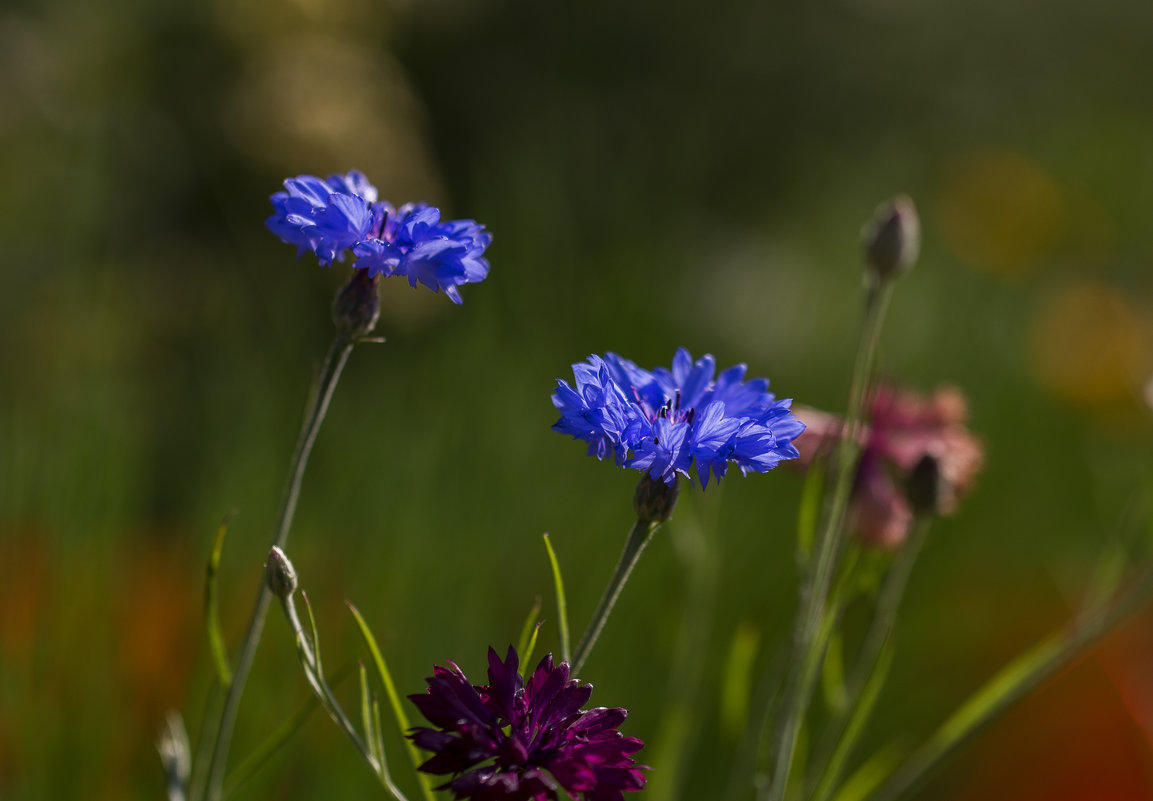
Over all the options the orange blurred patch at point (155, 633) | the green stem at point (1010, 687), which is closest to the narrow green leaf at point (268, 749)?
the green stem at point (1010, 687)

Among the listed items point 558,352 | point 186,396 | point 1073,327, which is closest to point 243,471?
point 558,352

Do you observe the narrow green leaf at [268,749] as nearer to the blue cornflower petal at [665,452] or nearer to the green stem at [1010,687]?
the blue cornflower petal at [665,452]

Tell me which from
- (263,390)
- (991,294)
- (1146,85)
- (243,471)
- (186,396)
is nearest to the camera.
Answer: (243,471)

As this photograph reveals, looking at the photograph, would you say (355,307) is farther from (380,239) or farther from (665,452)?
(665,452)

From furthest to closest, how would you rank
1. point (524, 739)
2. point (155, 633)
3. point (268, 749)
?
point (155, 633), point (268, 749), point (524, 739)

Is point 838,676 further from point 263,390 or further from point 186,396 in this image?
point 186,396

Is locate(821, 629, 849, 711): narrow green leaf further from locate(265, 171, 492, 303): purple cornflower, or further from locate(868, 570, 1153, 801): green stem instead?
locate(265, 171, 492, 303): purple cornflower

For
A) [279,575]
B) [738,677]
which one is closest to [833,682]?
[738,677]
